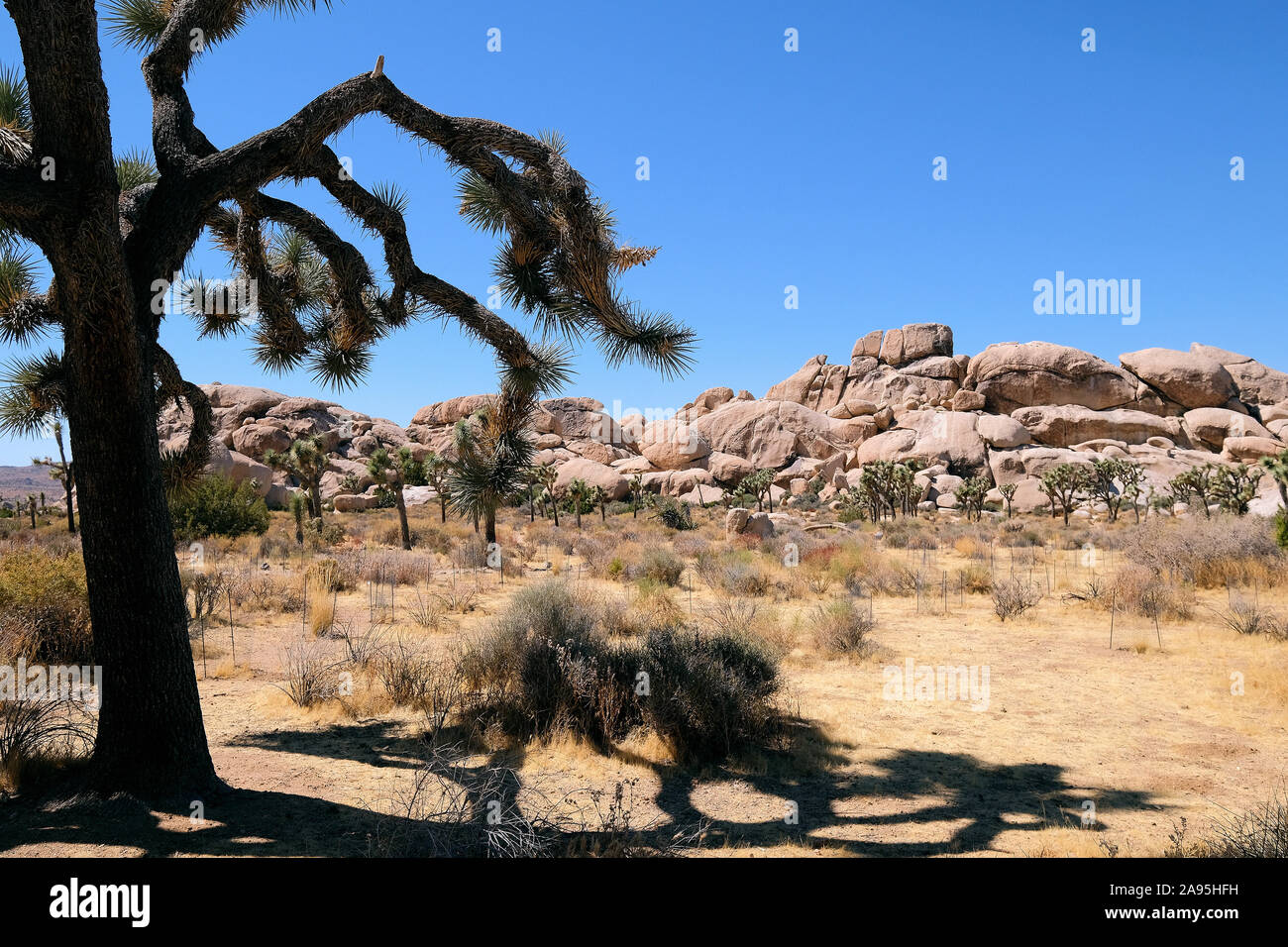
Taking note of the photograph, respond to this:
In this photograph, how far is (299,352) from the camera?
23.2 ft

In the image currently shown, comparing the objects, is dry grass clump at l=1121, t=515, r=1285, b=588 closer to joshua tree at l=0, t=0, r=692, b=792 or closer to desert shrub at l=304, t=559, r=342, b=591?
joshua tree at l=0, t=0, r=692, b=792

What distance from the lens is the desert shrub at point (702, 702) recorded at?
265 inches

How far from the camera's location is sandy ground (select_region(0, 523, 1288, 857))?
4.75 m

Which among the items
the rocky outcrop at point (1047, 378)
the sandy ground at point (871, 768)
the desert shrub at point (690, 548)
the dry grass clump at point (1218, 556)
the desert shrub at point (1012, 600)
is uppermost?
the rocky outcrop at point (1047, 378)

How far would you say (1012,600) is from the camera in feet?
41.7

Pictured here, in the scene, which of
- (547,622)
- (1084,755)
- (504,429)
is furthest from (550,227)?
(1084,755)

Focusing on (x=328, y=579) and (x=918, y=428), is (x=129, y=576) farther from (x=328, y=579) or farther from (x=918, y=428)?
(x=918, y=428)

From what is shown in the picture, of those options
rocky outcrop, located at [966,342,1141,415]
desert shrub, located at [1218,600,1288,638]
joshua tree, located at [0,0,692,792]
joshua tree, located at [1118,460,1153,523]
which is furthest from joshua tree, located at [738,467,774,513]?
joshua tree, located at [0,0,692,792]

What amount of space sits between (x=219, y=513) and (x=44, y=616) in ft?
59.9

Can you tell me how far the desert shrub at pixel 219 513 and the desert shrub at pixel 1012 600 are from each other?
73.2ft

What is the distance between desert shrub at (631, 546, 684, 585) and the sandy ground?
19.3 feet

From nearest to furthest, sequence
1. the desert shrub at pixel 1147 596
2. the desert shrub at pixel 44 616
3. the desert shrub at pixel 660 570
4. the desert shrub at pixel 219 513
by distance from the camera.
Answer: the desert shrub at pixel 44 616
the desert shrub at pixel 1147 596
the desert shrub at pixel 660 570
the desert shrub at pixel 219 513

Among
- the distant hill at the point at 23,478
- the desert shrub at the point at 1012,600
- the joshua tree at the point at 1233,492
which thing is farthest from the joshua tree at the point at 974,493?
the distant hill at the point at 23,478

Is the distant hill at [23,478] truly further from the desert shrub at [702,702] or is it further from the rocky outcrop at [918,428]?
the desert shrub at [702,702]
